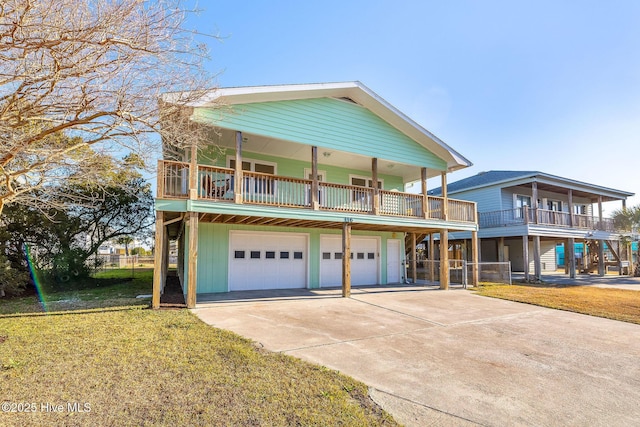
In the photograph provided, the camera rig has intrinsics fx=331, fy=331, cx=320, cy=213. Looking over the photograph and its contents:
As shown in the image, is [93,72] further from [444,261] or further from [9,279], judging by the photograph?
[444,261]

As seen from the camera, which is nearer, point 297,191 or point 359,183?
point 297,191

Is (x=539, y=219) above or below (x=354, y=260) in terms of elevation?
above

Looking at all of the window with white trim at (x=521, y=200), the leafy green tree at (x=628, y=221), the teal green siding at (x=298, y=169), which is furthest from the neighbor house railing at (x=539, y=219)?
the teal green siding at (x=298, y=169)

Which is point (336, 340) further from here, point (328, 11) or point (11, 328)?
point (328, 11)

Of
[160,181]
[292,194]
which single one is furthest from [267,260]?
[160,181]

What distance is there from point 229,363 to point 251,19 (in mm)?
6263

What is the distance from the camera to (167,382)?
12.1 feet

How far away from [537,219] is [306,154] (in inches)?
534

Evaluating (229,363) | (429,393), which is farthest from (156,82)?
(429,393)

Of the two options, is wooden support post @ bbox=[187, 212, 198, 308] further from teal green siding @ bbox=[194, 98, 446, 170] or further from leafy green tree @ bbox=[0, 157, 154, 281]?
leafy green tree @ bbox=[0, 157, 154, 281]

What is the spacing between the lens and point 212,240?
11.2m

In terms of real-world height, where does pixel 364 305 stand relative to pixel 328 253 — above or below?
below

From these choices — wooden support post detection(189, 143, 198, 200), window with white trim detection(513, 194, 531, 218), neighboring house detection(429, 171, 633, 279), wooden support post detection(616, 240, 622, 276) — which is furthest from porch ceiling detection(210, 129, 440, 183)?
wooden support post detection(616, 240, 622, 276)

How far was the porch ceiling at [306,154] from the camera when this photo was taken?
1076cm
